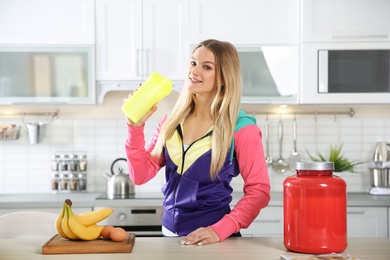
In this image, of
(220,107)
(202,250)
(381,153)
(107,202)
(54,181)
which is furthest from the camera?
(54,181)

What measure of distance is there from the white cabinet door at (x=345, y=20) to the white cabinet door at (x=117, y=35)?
109 cm

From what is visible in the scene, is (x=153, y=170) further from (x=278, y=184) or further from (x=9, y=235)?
(x=278, y=184)

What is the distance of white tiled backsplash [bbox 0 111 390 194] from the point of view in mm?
4270

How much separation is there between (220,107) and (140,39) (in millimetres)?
1793

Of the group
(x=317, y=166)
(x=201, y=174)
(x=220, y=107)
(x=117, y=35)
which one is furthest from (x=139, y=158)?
(x=117, y=35)

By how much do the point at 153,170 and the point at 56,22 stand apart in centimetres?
196

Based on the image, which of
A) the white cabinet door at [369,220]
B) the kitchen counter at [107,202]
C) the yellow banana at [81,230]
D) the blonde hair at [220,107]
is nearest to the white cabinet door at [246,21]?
the kitchen counter at [107,202]

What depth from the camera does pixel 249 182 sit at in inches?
86.3

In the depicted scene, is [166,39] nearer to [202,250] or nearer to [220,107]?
[220,107]

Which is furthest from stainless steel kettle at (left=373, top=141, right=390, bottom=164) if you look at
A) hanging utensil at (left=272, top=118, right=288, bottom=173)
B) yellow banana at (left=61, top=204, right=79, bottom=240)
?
yellow banana at (left=61, top=204, right=79, bottom=240)

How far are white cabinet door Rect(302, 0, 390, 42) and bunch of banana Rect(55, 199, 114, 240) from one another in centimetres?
240

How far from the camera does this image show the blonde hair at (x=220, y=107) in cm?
221

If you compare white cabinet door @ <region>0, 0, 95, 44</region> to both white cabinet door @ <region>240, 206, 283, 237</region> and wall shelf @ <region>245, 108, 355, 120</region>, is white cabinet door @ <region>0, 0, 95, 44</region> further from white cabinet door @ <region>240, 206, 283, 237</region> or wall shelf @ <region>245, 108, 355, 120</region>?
white cabinet door @ <region>240, 206, 283, 237</region>

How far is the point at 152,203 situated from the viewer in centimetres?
370
